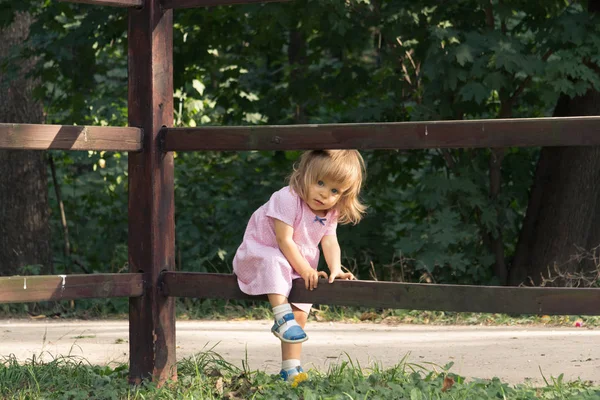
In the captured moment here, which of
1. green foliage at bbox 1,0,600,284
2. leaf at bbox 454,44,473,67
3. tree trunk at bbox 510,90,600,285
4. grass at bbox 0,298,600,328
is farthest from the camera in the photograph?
tree trunk at bbox 510,90,600,285

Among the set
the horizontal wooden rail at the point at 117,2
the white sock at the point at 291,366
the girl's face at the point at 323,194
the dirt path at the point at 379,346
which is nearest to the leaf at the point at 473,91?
the dirt path at the point at 379,346

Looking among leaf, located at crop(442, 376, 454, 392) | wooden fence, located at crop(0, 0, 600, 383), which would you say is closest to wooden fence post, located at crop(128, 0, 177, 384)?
wooden fence, located at crop(0, 0, 600, 383)

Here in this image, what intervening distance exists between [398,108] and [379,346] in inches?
139

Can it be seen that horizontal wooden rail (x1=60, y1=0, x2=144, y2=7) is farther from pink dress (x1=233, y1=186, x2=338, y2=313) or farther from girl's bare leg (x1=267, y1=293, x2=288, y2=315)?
girl's bare leg (x1=267, y1=293, x2=288, y2=315)

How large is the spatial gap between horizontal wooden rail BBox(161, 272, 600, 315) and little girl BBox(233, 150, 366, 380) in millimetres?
52

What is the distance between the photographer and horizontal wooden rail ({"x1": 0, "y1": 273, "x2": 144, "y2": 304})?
351 cm

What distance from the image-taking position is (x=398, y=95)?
8.19 meters

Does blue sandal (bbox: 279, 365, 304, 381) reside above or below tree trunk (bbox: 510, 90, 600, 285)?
below

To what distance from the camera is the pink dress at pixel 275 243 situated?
3.64m

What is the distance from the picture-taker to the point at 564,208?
7930 mm

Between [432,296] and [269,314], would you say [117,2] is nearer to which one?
[432,296]

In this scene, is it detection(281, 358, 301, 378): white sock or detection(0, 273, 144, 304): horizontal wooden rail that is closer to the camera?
detection(0, 273, 144, 304): horizontal wooden rail

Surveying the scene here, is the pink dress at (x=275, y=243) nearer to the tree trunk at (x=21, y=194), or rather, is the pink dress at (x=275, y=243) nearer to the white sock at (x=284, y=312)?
the white sock at (x=284, y=312)

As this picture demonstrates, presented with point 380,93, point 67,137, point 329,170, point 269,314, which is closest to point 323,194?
point 329,170
